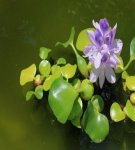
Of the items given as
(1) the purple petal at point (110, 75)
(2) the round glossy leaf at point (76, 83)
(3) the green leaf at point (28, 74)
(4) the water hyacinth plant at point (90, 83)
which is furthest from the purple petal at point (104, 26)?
(3) the green leaf at point (28, 74)

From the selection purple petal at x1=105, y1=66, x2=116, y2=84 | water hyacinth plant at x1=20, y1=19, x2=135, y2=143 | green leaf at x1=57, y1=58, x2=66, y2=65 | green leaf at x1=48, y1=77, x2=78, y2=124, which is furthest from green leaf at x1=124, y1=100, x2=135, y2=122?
green leaf at x1=57, y1=58, x2=66, y2=65

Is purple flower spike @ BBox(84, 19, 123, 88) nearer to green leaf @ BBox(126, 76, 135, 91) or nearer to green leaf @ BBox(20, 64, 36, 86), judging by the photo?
green leaf @ BBox(126, 76, 135, 91)

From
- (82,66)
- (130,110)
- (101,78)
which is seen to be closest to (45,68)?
(82,66)

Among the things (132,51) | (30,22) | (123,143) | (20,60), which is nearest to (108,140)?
(123,143)

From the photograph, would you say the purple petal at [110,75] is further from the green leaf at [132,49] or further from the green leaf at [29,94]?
the green leaf at [29,94]

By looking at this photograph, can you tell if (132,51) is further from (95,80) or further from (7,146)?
(7,146)

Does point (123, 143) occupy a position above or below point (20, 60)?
below

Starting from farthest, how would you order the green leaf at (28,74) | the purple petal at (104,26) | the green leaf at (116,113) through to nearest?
the green leaf at (28,74), the green leaf at (116,113), the purple petal at (104,26)
